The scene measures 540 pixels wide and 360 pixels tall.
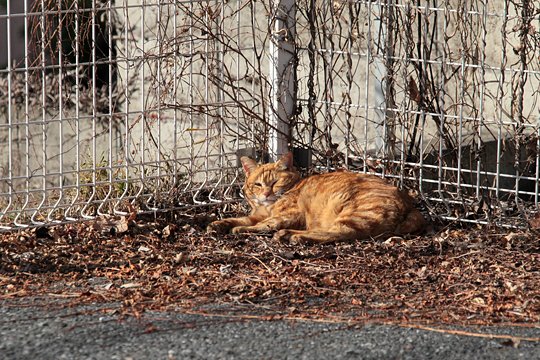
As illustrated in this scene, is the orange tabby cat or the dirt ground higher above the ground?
the orange tabby cat

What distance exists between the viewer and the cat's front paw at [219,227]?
605 centimetres

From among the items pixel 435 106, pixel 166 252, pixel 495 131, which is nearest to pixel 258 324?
pixel 166 252

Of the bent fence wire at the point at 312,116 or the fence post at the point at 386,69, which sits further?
the fence post at the point at 386,69

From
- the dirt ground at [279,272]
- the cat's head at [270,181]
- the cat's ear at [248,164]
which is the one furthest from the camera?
the cat's ear at [248,164]

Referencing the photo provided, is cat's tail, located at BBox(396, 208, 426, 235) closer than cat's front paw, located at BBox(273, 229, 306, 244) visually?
No

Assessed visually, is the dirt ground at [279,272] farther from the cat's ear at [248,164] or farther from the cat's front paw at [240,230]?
the cat's ear at [248,164]

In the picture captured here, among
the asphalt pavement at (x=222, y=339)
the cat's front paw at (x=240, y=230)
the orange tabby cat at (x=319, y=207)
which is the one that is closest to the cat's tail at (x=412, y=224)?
the orange tabby cat at (x=319, y=207)

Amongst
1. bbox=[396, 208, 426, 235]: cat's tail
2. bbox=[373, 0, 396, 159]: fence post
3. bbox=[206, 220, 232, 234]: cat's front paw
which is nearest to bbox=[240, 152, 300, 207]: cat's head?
bbox=[206, 220, 232, 234]: cat's front paw

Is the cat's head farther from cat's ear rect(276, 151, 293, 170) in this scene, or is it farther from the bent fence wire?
the bent fence wire

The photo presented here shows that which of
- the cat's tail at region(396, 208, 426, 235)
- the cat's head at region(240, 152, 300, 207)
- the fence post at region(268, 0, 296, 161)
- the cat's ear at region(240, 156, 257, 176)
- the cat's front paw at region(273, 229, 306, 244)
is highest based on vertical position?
the fence post at region(268, 0, 296, 161)

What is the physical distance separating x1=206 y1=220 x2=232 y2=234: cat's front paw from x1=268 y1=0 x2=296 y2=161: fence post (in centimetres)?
79

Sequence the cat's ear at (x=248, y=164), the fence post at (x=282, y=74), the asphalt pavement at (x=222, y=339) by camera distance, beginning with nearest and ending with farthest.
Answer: the asphalt pavement at (x=222, y=339), the cat's ear at (x=248, y=164), the fence post at (x=282, y=74)

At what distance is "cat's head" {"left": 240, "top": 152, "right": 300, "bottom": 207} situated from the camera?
6.27m

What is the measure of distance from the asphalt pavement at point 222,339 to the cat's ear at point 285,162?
6.56 ft
